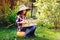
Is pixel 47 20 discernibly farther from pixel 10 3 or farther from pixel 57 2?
pixel 10 3

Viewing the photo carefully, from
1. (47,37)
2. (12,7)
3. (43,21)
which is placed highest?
(12,7)

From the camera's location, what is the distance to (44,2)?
71.9 inches

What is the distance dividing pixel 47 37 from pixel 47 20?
155 mm

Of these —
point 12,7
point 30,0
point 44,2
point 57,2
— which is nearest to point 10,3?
point 12,7

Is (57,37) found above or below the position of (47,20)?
below

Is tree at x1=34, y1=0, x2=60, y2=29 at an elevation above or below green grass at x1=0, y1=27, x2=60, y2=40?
above

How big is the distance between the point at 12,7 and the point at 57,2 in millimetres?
416

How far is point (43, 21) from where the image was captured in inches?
72.2

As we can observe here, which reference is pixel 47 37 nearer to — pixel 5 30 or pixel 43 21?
pixel 43 21

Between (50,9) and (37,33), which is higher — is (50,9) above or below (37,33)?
above

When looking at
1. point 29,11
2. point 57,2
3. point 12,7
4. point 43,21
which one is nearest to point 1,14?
point 12,7

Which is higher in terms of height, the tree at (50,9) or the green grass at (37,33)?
the tree at (50,9)

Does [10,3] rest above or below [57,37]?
above

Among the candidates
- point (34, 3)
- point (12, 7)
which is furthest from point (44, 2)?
point (12, 7)
